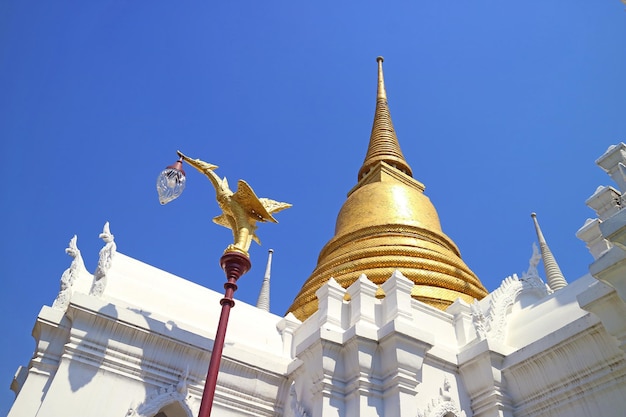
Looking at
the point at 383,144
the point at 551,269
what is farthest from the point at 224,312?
the point at 551,269

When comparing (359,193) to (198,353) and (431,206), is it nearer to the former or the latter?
(431,206)

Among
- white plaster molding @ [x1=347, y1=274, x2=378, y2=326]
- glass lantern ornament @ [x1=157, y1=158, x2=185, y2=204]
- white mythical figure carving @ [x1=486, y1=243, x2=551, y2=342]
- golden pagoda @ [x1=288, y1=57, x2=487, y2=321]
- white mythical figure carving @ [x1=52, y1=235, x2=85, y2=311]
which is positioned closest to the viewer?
glass lantern ornament @ [x1=157, y1=158, x2=185, y2=204]

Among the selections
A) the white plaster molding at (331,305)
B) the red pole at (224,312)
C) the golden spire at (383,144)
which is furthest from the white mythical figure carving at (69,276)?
the golden spire at (383,144)

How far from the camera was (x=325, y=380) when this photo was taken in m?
7.25

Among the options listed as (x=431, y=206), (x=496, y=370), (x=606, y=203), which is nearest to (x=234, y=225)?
(x=496, y=370)

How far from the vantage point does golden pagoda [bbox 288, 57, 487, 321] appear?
1105 centimetres

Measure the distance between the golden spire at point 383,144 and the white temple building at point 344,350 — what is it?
7.85m

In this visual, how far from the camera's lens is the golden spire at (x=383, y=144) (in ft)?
56.1

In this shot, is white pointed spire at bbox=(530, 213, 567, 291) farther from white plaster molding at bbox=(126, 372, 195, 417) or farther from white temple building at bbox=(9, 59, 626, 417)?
white plaster molding at bbox=(126, 372, 195, 417)

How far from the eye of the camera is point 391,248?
11633mm

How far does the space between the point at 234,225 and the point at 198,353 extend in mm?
2030

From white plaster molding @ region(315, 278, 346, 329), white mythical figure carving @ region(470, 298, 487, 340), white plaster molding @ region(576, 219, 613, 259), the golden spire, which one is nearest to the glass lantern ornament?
white plaster molding @ region(315, 278, 346, 329)

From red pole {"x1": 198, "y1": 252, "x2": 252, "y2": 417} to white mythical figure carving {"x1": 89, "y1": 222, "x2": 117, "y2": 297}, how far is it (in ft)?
7.57

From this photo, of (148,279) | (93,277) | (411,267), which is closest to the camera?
(93,277)
